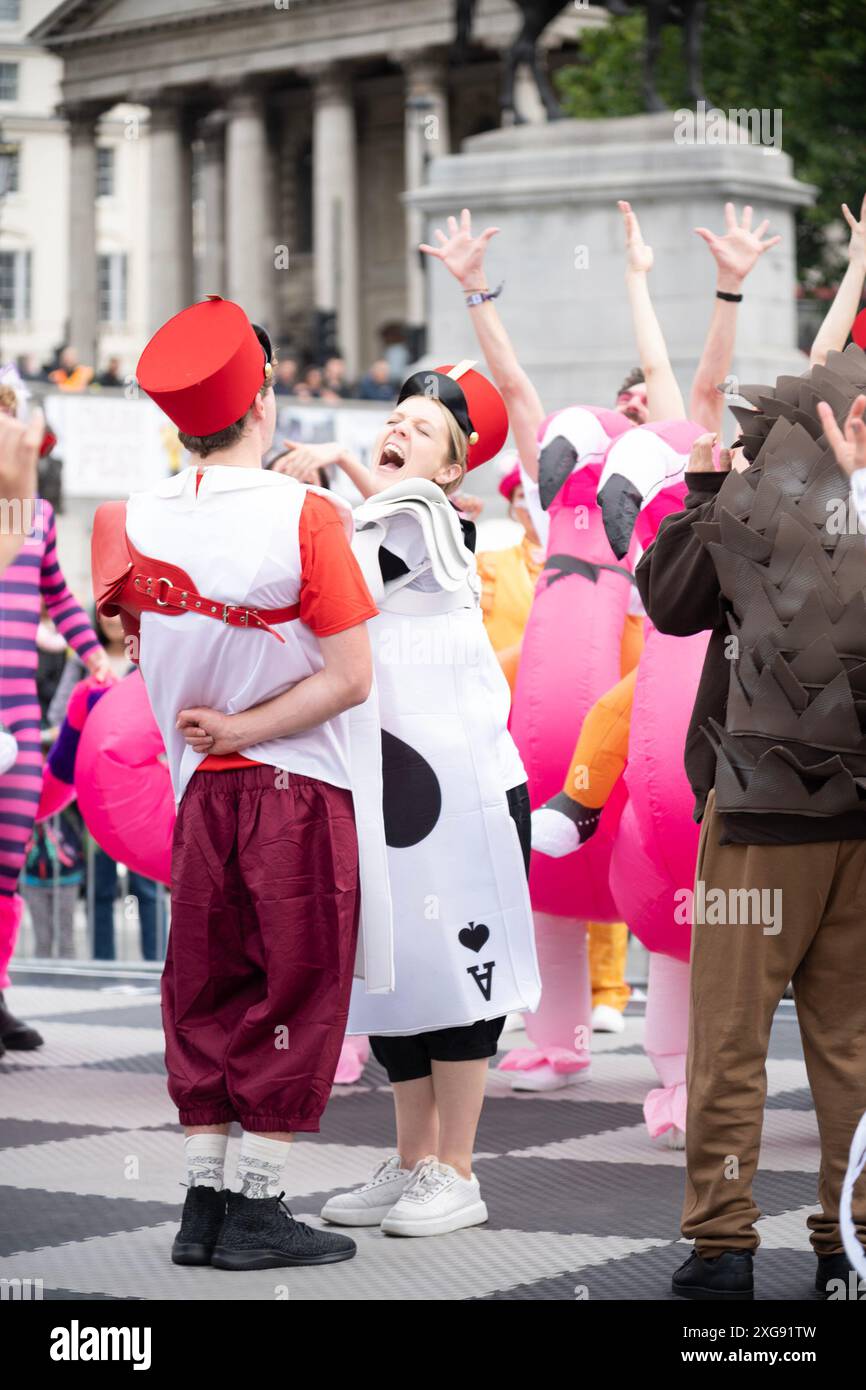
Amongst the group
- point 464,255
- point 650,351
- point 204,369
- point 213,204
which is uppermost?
point 213,204

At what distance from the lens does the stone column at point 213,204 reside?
73688 millimetres

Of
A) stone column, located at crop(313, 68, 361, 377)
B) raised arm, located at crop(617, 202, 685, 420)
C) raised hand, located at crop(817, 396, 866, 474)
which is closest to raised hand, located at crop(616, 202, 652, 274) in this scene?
raised arm, located at crop(617, 202, 685, 420)

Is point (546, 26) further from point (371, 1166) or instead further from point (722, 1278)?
point (722, 1278)

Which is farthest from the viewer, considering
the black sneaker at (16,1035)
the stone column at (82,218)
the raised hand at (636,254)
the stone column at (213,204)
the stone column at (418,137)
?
the stone column at (213,204)

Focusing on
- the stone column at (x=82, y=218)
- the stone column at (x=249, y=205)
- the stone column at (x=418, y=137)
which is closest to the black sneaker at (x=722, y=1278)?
the stone column at (x=418, y=137)

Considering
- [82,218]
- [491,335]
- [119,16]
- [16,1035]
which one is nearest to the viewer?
[491,335]

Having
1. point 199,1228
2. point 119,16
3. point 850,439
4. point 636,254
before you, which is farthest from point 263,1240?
point 119,16

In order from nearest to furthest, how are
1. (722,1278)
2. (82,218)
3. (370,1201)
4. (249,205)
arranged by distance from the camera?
(722,1278) < (370,1201) < (249,205) < (82,218)

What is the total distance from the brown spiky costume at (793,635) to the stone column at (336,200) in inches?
2435

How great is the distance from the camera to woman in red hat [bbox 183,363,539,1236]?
5582mm

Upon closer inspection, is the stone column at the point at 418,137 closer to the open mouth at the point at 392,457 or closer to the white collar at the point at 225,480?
the open mouth at the point at 392,457

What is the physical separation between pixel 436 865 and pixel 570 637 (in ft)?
5.63

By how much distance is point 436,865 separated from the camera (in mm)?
5621

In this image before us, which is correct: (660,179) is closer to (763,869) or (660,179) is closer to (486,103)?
(763,869)
